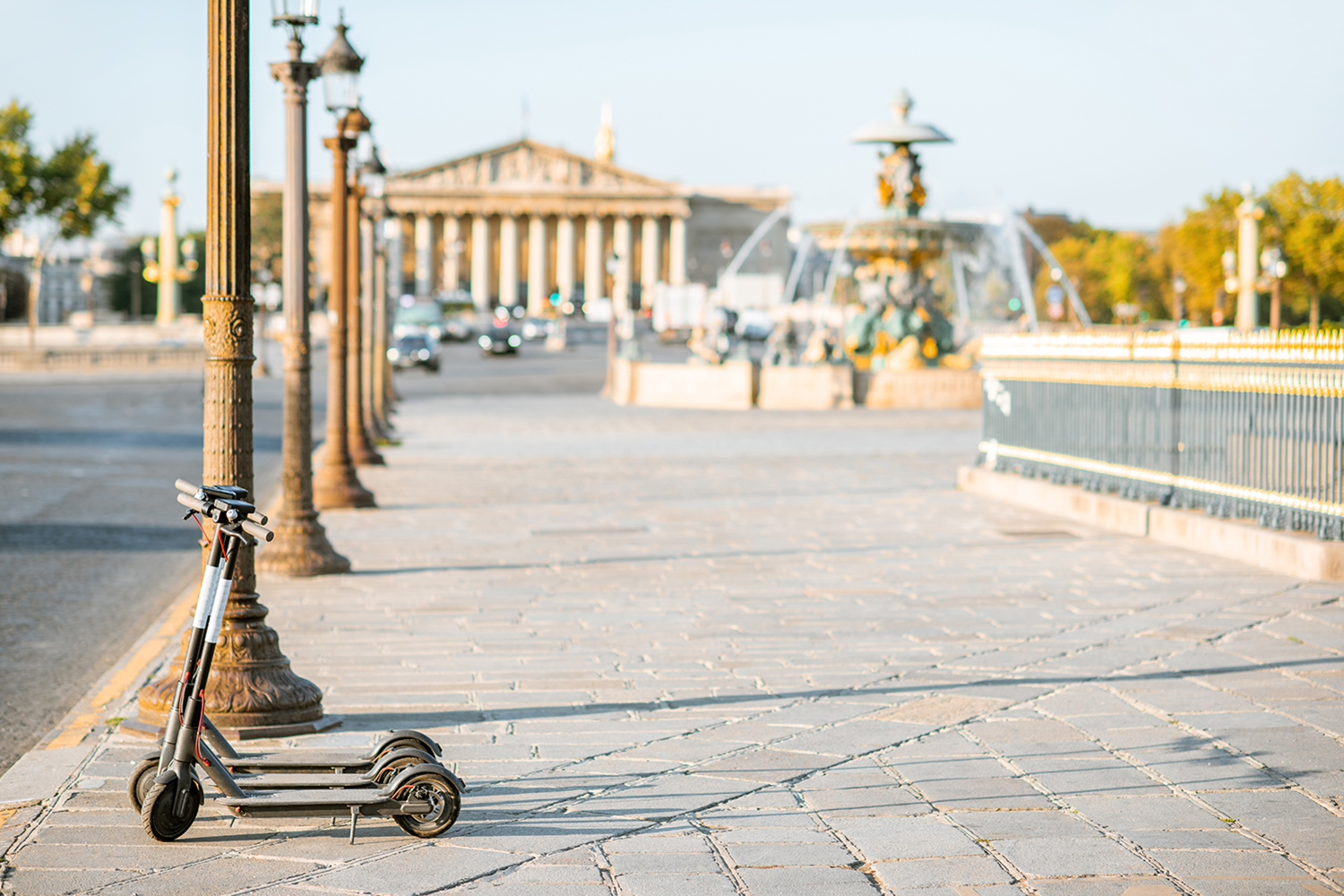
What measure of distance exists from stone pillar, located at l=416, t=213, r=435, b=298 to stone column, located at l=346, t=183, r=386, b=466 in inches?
4631

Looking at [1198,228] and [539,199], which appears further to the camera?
[539,199]

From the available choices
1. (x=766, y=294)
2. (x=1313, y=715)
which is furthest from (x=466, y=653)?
(x=766, y=294)

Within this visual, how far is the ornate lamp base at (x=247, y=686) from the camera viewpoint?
6020 millimetres

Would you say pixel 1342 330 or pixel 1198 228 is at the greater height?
pixel 1198 228

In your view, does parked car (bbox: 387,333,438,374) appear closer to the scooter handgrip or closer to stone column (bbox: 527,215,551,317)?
the scooter handgrip

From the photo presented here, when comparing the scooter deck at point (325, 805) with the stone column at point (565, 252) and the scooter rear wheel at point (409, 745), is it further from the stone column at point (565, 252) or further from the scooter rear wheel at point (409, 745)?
the stone column at point (565, 252)

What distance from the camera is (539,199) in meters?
135

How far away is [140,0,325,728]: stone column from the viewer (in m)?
6.08

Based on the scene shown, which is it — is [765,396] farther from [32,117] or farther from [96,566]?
[32,117]

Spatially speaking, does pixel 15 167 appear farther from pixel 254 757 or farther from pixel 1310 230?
pixel 1310 230

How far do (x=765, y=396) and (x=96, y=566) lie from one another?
2226 centimetres

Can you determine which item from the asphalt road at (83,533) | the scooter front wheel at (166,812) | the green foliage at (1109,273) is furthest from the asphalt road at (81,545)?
the green foliage at (1109,273)

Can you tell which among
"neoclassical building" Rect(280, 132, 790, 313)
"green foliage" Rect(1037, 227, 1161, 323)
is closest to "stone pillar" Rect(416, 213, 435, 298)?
"neoclassical building" Rect(280, 132, 790, 313)

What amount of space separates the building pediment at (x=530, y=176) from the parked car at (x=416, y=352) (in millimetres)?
83172
